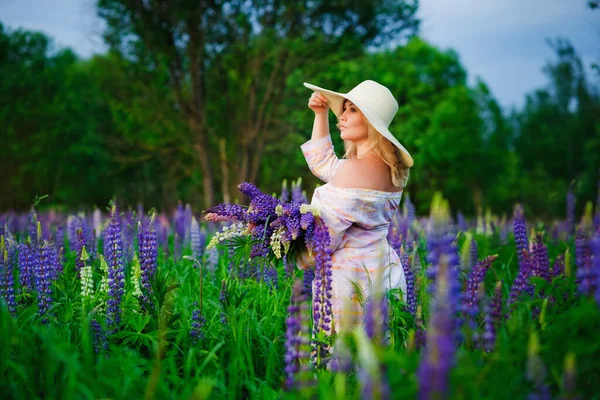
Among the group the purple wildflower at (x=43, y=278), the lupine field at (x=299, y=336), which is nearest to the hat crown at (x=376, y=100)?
the lupine field at (x=299, y=336)

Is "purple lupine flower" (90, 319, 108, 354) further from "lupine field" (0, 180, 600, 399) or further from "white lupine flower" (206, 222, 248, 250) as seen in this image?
"white lupine flower" (206, 222, 248, 250)

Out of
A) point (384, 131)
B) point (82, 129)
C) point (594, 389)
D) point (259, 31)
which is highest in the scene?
point (259, 31)

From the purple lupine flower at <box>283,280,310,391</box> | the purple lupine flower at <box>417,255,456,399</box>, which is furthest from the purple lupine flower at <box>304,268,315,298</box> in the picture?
the purple lupine flower at <box>417,255,456,399</box>

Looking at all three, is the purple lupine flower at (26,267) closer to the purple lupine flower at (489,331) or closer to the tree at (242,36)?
the purple lupine flower at (489,331)

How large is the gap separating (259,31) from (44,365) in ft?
56.4

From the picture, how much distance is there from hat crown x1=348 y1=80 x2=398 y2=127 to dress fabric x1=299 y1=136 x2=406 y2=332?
24.1 inches

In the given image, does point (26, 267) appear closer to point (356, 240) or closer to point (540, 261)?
point (356, 240)

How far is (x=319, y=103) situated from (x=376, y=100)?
0.51 metres

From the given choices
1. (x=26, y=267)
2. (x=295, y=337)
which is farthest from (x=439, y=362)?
(x=26, y=267)

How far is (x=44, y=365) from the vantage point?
2.55 meters

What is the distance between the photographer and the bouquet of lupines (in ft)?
10.9

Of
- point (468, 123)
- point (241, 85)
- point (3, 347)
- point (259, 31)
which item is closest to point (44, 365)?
point (3, 347)

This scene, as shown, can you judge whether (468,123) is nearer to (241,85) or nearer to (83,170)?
(241,85)

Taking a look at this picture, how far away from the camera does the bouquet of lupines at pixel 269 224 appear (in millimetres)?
3309
